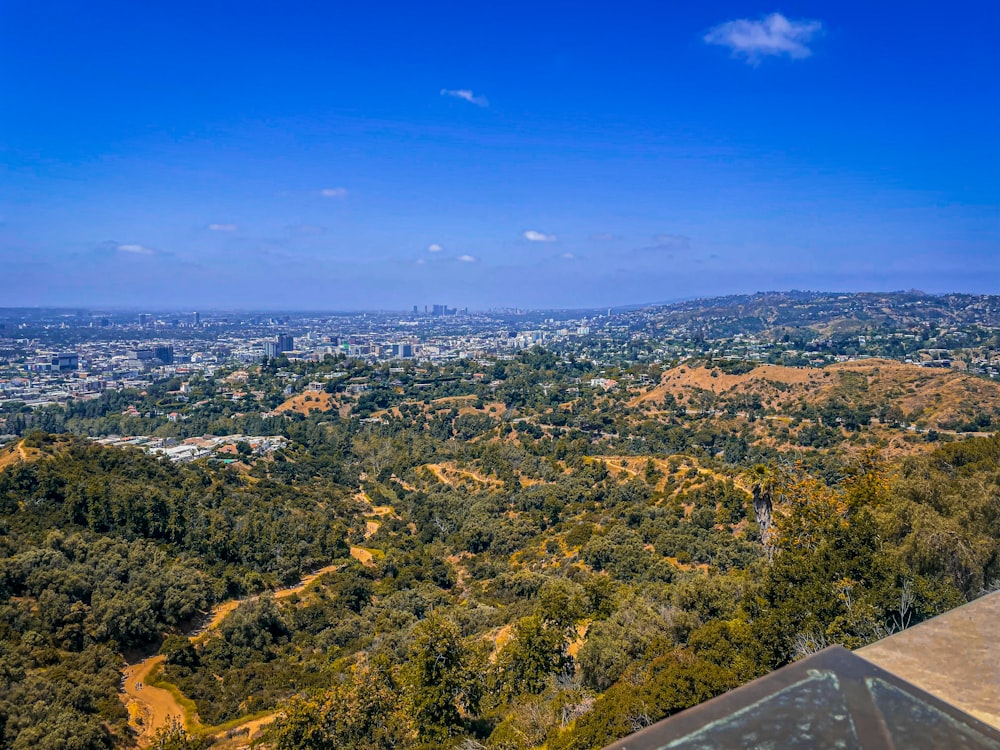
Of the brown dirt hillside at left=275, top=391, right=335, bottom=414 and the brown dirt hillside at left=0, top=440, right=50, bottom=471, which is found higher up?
the brown dirt hillside at left=0, top=440, right=50, bottom=471

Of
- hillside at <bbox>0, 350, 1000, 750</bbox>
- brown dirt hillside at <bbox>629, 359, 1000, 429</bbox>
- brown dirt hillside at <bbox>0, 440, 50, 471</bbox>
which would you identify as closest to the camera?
hillside at <bbox>0, 350, 1000, 750</bbox>

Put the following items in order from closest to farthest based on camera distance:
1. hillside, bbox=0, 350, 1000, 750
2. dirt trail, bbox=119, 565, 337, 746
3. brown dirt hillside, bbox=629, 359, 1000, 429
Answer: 1. hillside, bbox=0, 350, 1000, 750
2. dirt trail, bbox=119, 565, 337, 746
3. brown dirt hillside, bbox=629, 359, 1000, 429

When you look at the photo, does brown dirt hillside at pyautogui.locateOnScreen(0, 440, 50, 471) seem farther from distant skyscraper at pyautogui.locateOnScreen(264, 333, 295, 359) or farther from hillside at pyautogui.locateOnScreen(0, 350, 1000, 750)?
distant skyscraper at pyautogui.locateOnScreen(264, 333, 295, 359)

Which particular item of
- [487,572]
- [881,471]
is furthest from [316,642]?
[881,471]

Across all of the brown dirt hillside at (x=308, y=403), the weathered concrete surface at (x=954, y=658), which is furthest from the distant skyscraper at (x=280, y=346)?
the weathered concrete surface at (x=954, y=658)

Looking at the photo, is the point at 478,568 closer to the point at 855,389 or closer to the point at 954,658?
the point at 954,658

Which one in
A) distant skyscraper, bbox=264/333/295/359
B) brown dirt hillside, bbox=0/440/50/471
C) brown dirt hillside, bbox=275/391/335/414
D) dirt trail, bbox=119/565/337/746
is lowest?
dirt trail, bbox=119/565/337/746

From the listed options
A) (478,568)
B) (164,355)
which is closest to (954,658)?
(478,568)

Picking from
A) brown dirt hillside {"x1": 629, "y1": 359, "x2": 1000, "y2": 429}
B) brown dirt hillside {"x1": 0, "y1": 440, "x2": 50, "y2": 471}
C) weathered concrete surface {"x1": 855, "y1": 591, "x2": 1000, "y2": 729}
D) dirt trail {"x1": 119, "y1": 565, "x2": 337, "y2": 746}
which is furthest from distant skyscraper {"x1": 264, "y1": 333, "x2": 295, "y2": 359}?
weathered concrete surface {"x1": 855, "y1": 591, "x2": 1000, "y2": 729}
